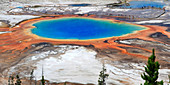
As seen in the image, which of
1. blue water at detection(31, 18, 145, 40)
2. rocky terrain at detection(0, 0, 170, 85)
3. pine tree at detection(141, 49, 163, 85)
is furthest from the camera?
blue water at detection(31, 18, 145, 40)

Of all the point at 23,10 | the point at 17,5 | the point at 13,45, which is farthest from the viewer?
the point at 17,5

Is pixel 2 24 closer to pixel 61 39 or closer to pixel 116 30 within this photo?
pixel 61 39

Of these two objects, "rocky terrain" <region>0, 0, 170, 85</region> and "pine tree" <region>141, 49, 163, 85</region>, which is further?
"rocky terrain" <region>0, 0, 170, 85</region>

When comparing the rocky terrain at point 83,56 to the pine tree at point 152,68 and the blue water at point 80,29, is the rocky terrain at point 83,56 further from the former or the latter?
the pine tree at point 152,68

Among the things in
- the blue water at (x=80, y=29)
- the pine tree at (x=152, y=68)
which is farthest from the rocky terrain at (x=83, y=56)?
the pine tree at (x=152, y=68)

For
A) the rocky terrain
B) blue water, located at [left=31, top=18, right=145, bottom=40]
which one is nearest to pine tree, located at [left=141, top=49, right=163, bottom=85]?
the rocky terrain

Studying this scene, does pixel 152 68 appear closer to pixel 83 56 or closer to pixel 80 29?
pixel 83 56

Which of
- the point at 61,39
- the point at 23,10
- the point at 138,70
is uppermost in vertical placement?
the point at 23,10

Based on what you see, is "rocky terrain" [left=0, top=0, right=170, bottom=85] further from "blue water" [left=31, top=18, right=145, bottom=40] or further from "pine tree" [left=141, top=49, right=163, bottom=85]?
"pine tree" [left=141, top=49, right=163, bottom=85]

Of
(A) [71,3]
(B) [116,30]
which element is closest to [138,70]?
(B) [116,30]
